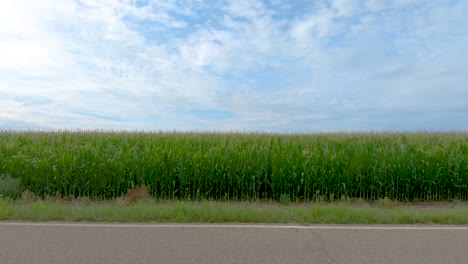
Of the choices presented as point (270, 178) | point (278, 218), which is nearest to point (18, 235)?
point (278, 218)

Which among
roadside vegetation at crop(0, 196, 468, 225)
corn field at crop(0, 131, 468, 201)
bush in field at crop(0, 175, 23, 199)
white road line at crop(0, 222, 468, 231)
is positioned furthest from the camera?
corn field at crop(0, 131, 468, 201)

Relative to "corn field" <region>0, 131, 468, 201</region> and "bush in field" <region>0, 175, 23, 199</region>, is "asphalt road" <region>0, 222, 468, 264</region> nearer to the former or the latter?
"bush in field" <region>0, 175, 23, 199</region>

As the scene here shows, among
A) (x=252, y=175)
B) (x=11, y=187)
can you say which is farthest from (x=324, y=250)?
(x=11, y=187)

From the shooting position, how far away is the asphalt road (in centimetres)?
472

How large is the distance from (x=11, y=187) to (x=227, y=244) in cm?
772

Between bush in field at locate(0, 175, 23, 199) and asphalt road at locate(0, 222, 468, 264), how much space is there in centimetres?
383

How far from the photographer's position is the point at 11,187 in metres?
10.1

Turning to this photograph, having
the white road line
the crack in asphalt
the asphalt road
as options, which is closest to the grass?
the white road line

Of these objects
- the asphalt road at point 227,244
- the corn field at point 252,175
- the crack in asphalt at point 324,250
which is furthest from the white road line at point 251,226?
the corn field at point 252,175

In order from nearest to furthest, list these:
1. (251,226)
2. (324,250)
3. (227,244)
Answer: (324,250), (227,244), (251,226)

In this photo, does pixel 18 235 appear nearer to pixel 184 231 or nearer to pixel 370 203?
pixel 184 231

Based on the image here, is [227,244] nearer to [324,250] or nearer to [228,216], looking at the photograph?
[324,250]

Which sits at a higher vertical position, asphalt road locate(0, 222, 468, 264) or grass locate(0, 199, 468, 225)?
grass locate(0, 199, 468, 225)

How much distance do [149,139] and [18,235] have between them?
8554 mm
